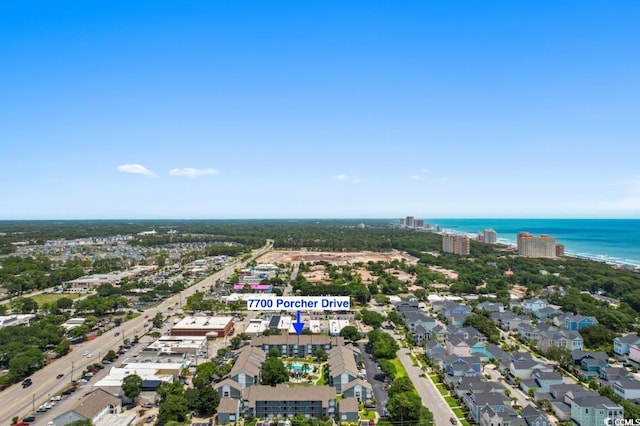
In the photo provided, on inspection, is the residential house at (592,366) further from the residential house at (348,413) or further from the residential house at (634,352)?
the residential house at (348,413)

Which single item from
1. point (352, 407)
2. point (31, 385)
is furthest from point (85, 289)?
point (352, 407)

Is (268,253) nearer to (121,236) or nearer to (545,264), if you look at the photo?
(545,264)

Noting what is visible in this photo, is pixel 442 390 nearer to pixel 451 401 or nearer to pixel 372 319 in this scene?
pixel 451 401

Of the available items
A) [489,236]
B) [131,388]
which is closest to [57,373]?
[131,388]

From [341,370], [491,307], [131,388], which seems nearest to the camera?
[131,388]

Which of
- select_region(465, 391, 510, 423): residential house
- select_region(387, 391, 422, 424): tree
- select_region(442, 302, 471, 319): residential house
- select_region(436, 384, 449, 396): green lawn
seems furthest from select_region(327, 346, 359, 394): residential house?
select_region(442, 302, 471, 319): residential house

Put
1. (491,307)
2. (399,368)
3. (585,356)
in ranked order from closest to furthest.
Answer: (399,368), (585,356), (491,307)

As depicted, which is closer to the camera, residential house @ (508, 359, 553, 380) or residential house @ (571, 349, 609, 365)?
residential house @ (508, 359, 553, 380)

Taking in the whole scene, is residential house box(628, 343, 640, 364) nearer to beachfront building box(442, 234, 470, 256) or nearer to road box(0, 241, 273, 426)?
road box(0, 241, 273, 426)
